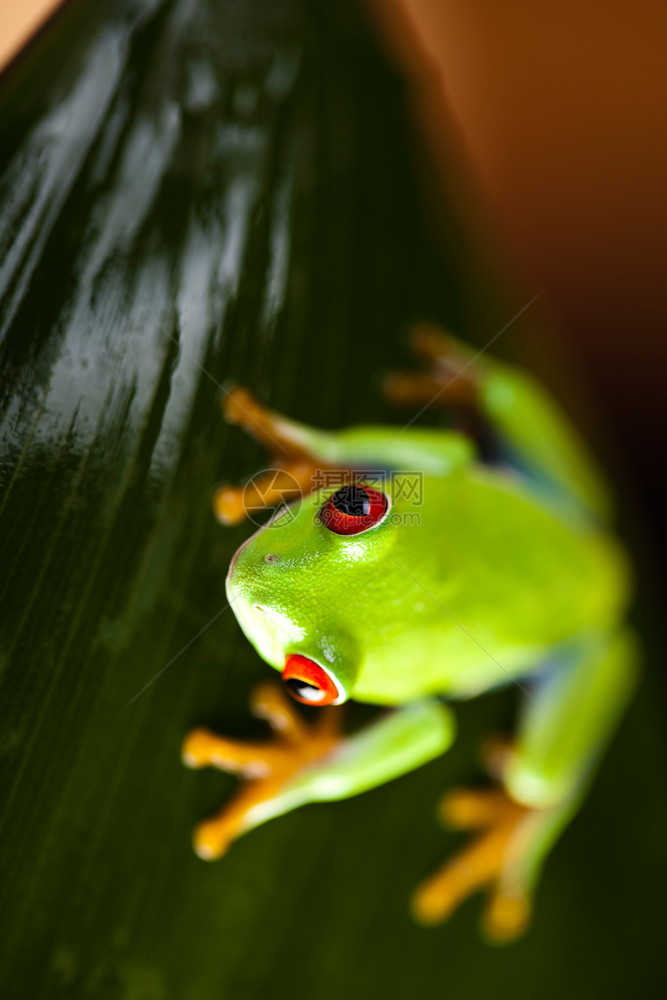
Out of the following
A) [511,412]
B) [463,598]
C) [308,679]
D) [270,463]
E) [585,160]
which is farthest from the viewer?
[585,160]

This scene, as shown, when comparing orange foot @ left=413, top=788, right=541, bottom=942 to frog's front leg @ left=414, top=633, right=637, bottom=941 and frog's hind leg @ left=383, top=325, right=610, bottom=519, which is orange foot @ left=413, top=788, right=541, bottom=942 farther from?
frog's hind leg @ left=383, top=325, right=610, bottom=519

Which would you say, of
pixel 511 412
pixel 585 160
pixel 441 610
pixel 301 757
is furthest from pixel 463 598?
pixel 585 160

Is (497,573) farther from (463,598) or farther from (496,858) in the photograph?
(496,858)

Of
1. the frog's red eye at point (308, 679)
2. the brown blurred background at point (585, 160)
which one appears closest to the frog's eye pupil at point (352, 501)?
the frog's red eye at point (308, 679)

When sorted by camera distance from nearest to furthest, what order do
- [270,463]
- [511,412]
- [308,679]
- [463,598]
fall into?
[308,679], [270,463], [463,598], [511,412]

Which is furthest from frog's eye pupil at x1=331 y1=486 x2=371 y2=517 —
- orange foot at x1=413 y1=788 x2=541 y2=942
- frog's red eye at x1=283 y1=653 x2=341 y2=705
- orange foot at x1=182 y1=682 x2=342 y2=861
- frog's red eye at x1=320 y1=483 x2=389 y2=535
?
orange foot at x1=413 y1=788 x2=541 y2=942

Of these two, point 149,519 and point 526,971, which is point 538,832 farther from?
point 149,519
